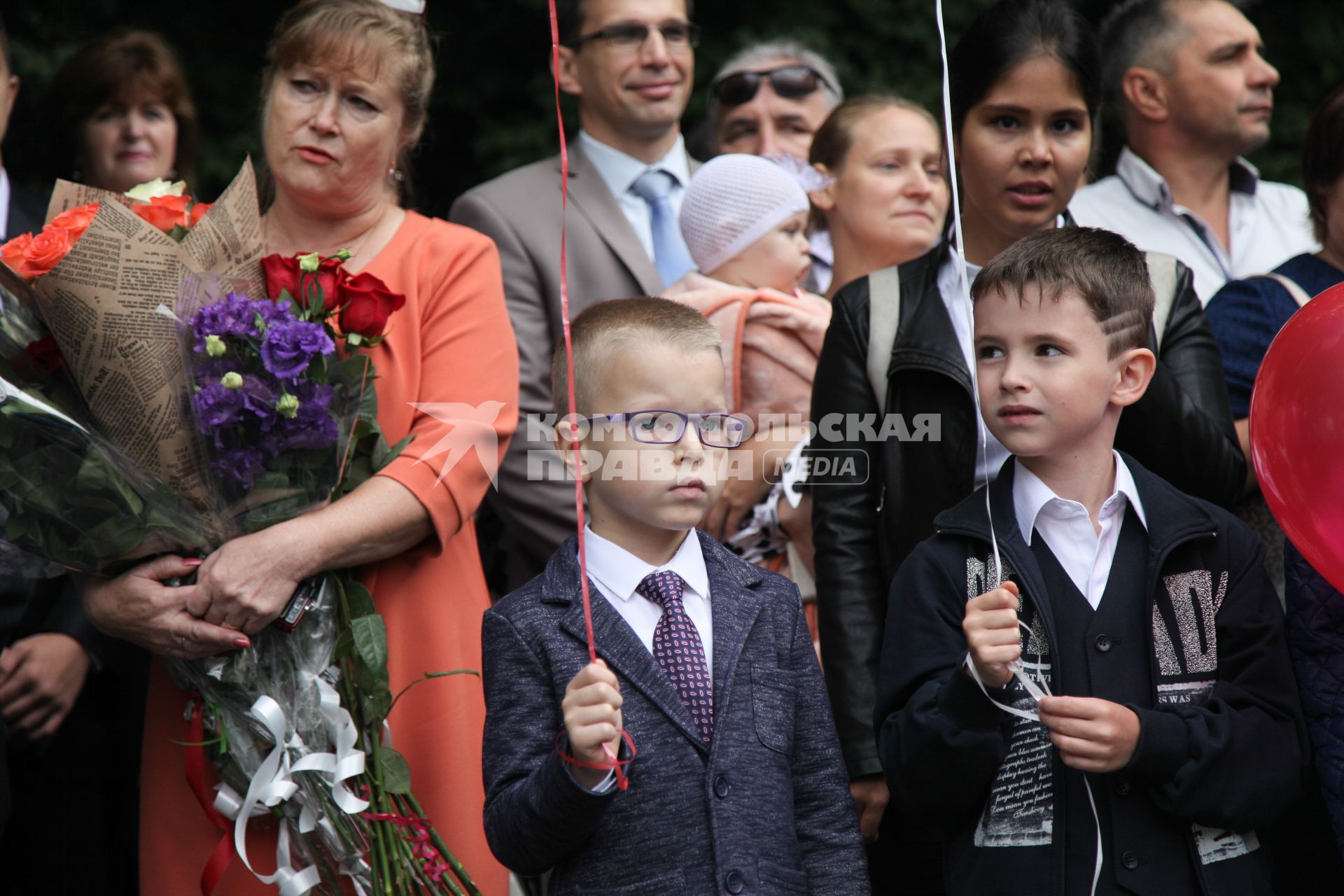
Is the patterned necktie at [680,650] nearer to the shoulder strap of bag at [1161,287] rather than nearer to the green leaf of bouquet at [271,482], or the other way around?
the green leaf of bouquet at [271,482]

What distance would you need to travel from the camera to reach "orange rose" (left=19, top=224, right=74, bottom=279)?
2.73 metres

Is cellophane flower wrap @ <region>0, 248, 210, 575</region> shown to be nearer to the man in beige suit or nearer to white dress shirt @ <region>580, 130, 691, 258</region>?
the man in beige suit

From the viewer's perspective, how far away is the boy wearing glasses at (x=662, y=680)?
2.44 m

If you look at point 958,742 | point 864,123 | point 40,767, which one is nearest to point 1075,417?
point 958,742

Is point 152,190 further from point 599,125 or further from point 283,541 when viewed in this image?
point 599,125

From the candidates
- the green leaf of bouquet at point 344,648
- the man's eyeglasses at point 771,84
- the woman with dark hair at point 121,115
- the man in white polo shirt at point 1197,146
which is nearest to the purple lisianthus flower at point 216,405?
the green leaf of bouquet at point 344,648

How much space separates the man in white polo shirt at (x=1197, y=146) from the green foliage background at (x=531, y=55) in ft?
5.99

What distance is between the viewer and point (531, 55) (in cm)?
697

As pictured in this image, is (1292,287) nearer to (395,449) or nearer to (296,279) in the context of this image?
(395,449)

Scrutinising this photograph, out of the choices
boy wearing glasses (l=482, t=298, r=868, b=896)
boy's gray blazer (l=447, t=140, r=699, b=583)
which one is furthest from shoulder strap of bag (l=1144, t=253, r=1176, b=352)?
boy's gray blazer (l=447, t=140, r=699, b=583)

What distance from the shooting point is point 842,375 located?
3.07 meters

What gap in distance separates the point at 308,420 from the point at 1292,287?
2.16 meters

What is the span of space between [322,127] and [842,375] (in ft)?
4.10

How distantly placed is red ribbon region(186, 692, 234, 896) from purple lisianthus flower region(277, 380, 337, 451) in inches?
21.7
